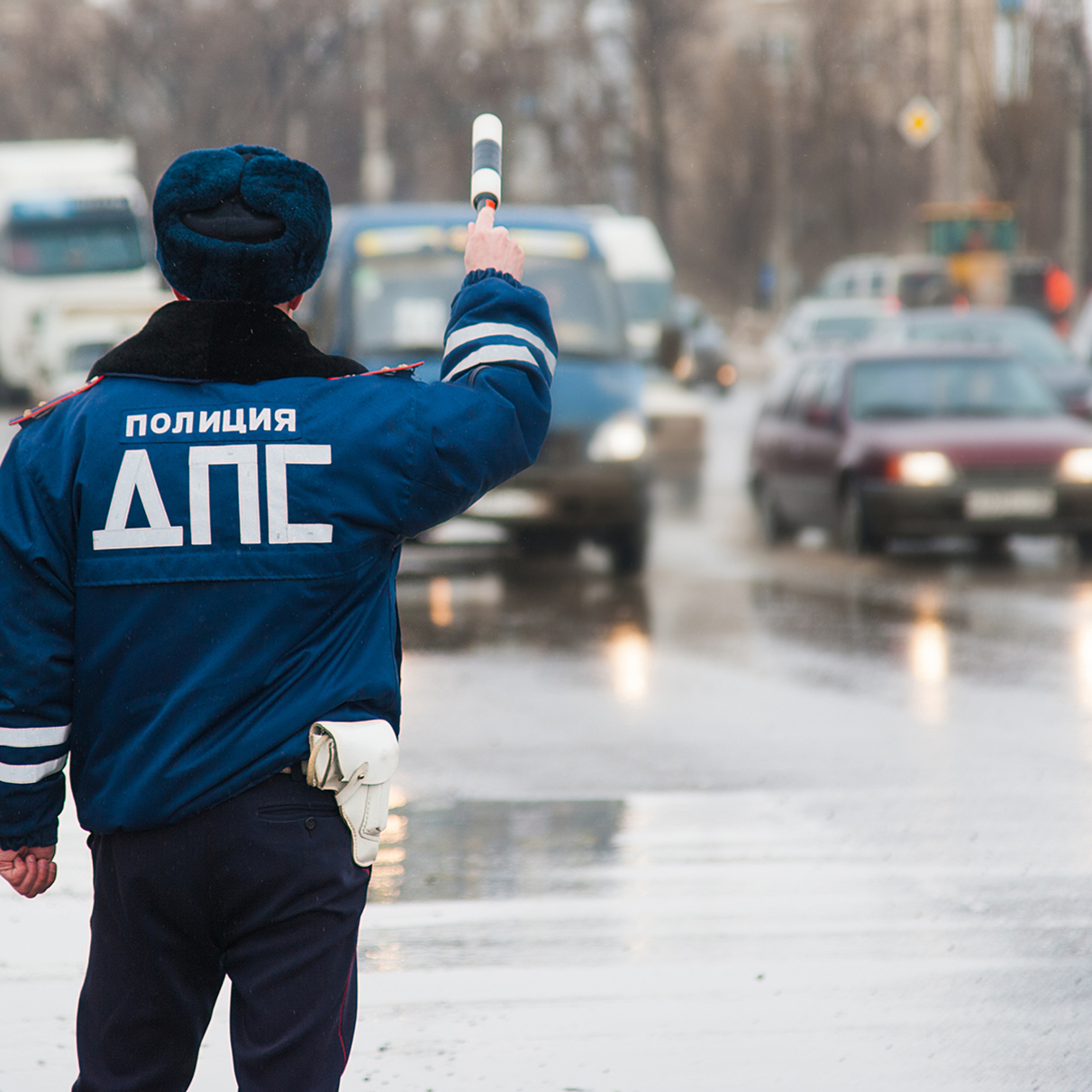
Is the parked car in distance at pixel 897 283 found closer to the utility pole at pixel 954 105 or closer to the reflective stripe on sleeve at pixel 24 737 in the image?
the utility pole at pixel 954 105

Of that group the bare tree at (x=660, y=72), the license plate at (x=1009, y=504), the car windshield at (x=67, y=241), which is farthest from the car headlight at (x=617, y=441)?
the bare tree at (x=660, y=72)

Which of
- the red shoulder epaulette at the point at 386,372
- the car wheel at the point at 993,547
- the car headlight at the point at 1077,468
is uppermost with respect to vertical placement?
the red shoulder epaulette at the point at 386,372

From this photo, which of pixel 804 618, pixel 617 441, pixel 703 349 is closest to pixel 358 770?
pixel 804 618

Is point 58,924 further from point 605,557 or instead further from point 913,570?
point 605,557

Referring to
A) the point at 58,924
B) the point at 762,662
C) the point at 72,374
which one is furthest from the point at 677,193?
the point at 58,924

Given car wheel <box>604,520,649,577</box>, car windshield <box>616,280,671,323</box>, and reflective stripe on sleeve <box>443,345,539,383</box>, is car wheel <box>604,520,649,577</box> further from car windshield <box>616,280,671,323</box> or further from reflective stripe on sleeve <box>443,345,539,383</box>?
car windshield <box>616,280,671,323</box>

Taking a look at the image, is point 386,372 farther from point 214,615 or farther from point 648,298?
point 648,298

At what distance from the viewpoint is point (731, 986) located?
194 inches

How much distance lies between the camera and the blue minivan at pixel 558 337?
1363 centimetres

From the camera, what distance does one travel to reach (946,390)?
14867 millimetres

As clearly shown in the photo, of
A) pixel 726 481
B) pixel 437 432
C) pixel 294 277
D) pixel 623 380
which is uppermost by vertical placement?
pixel 294 277

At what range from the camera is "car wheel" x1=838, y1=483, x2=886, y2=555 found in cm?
1399

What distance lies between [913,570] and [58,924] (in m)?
9.06

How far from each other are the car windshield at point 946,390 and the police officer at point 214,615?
472 inches
